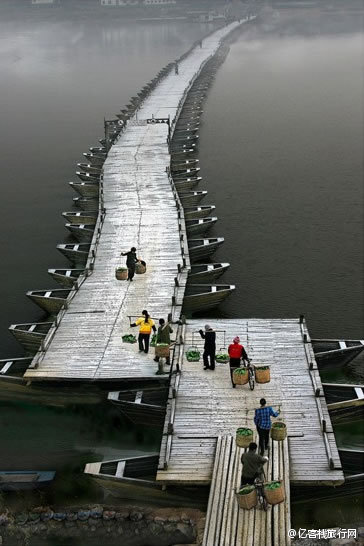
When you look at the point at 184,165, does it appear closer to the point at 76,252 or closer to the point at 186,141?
the point at 186,141

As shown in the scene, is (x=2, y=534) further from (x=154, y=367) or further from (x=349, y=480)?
(x=349, y=480)

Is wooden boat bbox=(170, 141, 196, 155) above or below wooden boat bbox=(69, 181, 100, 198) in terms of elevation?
above

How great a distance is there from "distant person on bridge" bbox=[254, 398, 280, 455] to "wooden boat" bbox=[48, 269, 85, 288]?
1637cm

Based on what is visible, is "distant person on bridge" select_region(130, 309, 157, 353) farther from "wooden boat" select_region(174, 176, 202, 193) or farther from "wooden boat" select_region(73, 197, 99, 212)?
"wooden boat" select_region(174, 176, 202, 193)

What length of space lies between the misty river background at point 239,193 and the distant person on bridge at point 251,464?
12.9 feet

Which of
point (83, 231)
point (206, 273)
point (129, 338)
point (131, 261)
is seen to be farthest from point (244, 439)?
point (83, 231)

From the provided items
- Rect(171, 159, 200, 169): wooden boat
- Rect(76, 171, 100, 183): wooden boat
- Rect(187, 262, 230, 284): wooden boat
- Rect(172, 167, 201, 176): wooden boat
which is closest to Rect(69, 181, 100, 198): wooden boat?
Rect(76, 171, 100, 183): wooden boat

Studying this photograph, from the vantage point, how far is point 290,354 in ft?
91.7

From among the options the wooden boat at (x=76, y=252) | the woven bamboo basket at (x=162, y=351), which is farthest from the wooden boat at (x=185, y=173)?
the woven bamboo basket at (x=162, y=351)

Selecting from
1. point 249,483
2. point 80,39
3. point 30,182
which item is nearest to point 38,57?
point 80,39

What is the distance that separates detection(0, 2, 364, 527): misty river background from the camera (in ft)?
93.0

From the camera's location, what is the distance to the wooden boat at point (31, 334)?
3123 cm

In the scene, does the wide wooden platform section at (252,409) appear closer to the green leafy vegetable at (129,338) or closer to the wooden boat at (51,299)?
the green leafy vegetable at (129,338)

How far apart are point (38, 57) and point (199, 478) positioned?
131m
